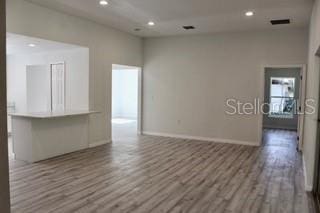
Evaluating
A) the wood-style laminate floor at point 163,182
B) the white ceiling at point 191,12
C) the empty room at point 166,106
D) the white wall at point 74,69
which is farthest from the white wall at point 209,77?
the white wall at point 74,69

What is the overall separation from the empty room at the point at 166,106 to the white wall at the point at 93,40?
0.03 m

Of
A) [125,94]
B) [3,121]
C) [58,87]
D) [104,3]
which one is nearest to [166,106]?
[58,87]

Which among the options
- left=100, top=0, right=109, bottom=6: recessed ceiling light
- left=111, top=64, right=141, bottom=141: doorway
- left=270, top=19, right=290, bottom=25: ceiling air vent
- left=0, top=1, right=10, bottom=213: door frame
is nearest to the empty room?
left=100, top=0, right=109, bottom=6: recessed ceiling light

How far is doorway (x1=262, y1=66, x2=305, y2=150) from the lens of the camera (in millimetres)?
9664

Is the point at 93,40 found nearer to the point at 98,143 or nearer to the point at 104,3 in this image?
the point at 104,3

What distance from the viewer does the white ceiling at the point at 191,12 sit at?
4.80 m

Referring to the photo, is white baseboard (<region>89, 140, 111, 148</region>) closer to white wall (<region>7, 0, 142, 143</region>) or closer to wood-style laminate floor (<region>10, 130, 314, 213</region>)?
white wall (<region>7, 0, 142, 143</region>)

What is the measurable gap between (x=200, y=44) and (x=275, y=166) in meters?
3.86

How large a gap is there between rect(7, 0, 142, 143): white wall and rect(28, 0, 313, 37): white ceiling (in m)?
0.22

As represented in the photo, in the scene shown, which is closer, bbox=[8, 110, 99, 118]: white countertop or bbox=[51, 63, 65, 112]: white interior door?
bbox=[8, 110, 99, 118]: white countertop

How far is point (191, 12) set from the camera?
541 centimetres

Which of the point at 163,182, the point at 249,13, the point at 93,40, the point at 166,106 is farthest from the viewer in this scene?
the point at 166,106

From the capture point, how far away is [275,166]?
5129mm

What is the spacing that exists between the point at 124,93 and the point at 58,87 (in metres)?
5.93
